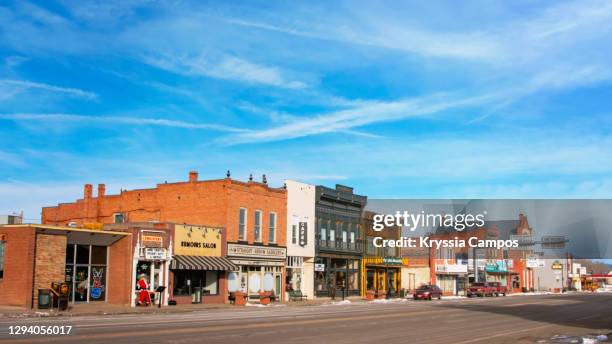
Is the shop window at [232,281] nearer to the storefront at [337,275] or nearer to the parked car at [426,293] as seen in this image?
the storefront at [337,275]

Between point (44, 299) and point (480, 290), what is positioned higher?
point (44, 299)

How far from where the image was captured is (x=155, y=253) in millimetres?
42031

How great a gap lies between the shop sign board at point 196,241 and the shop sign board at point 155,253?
5.34 feet

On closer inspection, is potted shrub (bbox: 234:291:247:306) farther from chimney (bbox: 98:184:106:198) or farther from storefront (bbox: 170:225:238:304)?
chimney (bbox: 98:184:106:198)

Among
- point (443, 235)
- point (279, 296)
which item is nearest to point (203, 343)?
point (279, 296)

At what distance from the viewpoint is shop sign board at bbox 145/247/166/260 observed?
137 feet

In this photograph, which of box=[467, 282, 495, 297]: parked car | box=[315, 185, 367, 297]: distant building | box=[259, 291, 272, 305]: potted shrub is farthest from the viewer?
box=[467, 282, 495, 297]: parked car

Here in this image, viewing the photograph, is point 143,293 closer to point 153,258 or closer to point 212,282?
point 153,258

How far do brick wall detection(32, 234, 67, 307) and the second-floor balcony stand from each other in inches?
1060

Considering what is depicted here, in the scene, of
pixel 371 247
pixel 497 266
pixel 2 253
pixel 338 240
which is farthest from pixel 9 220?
pixel 497 266

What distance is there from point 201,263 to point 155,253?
384 cm

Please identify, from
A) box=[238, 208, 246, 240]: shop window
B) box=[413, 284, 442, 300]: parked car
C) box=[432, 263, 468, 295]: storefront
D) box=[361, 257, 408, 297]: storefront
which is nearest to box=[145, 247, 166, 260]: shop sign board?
box=[238, 208, 246, 240]: shop window

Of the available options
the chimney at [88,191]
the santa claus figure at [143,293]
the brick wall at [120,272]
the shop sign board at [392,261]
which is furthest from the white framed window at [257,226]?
the shop sign board at [392,261]

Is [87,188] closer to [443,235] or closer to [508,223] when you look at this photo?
[443,235]
